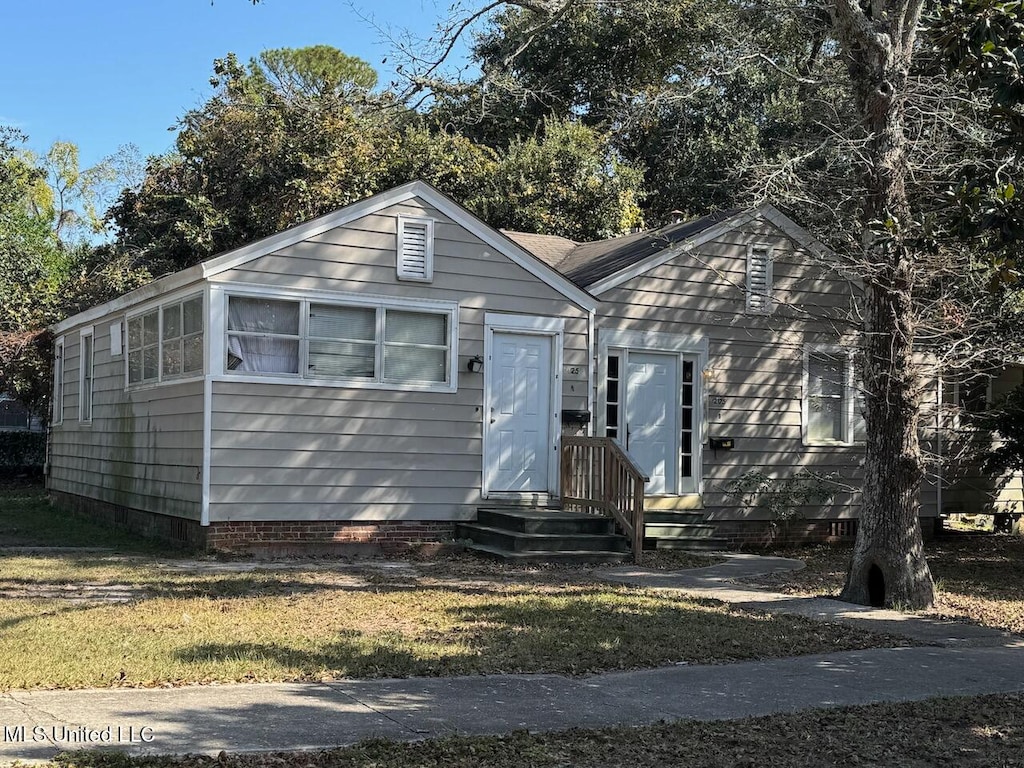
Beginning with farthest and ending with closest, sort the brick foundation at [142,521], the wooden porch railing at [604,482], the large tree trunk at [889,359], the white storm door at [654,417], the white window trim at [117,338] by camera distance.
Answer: the white window trim at [117,338]
the white storm door at [654,417]
the wooden porch railing at [604,482]
the brick foundation at [142,521]
the large tree trunk at [889,359]

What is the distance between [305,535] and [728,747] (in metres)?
7.92

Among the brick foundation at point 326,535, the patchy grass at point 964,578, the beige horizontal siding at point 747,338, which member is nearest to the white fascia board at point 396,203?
the beige horizontal siding at point 747,338

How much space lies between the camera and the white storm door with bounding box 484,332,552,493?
13.7 metres

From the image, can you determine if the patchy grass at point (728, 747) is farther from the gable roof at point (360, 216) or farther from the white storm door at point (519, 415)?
the gable roof at point (360, 216)

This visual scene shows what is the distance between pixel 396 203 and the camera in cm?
1300

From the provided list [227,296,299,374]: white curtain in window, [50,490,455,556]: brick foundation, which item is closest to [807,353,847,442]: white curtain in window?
[50,490,455,556]: brick foundation

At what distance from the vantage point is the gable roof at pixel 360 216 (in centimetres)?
1209

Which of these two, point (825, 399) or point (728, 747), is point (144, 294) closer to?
point (825, 399)

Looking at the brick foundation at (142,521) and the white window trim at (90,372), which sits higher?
the white window trim at (90,372)

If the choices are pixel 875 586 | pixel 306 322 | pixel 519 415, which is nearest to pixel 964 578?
pixel 875 586

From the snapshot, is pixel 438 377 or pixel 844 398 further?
pixel 844 398

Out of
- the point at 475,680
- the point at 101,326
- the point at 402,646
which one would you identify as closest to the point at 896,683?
the point at 475,680

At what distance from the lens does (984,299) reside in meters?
13.0

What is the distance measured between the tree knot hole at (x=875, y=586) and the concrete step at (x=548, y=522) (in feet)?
12.1
